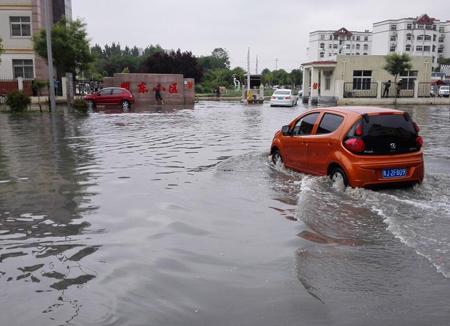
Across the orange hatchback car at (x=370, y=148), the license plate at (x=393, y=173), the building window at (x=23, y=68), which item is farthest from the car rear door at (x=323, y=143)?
the building window at (x=23, y=68)

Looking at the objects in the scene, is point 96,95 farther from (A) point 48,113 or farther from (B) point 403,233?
(B) point 403,233

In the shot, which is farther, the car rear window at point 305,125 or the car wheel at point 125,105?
the car wheel at point 125,105

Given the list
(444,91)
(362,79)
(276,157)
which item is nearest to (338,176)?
(276,157)

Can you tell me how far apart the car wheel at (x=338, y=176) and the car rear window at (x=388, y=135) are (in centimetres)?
56

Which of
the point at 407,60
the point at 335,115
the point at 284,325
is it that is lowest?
the point at 284,325

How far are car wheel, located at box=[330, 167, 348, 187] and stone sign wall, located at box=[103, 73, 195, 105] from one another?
111 ft

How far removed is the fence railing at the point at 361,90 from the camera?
46.9 meters

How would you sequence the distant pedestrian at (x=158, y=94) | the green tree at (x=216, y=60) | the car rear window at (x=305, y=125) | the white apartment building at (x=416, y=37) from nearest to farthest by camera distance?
the car rear window at (x=305, y=125), the distant pedestrian at (x=158, y=94), the white apartment building at (x=416, y=37), the green tree at (x=216, y=60)

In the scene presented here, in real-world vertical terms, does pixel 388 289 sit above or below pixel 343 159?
below

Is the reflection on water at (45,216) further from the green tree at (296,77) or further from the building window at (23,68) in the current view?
the green tree at (296,77)

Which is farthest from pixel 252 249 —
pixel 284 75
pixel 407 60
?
pixel 284 75

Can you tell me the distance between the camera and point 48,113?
27.3 m

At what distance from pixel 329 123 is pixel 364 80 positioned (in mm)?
41322

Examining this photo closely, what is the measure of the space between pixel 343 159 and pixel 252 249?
332 centimetres
